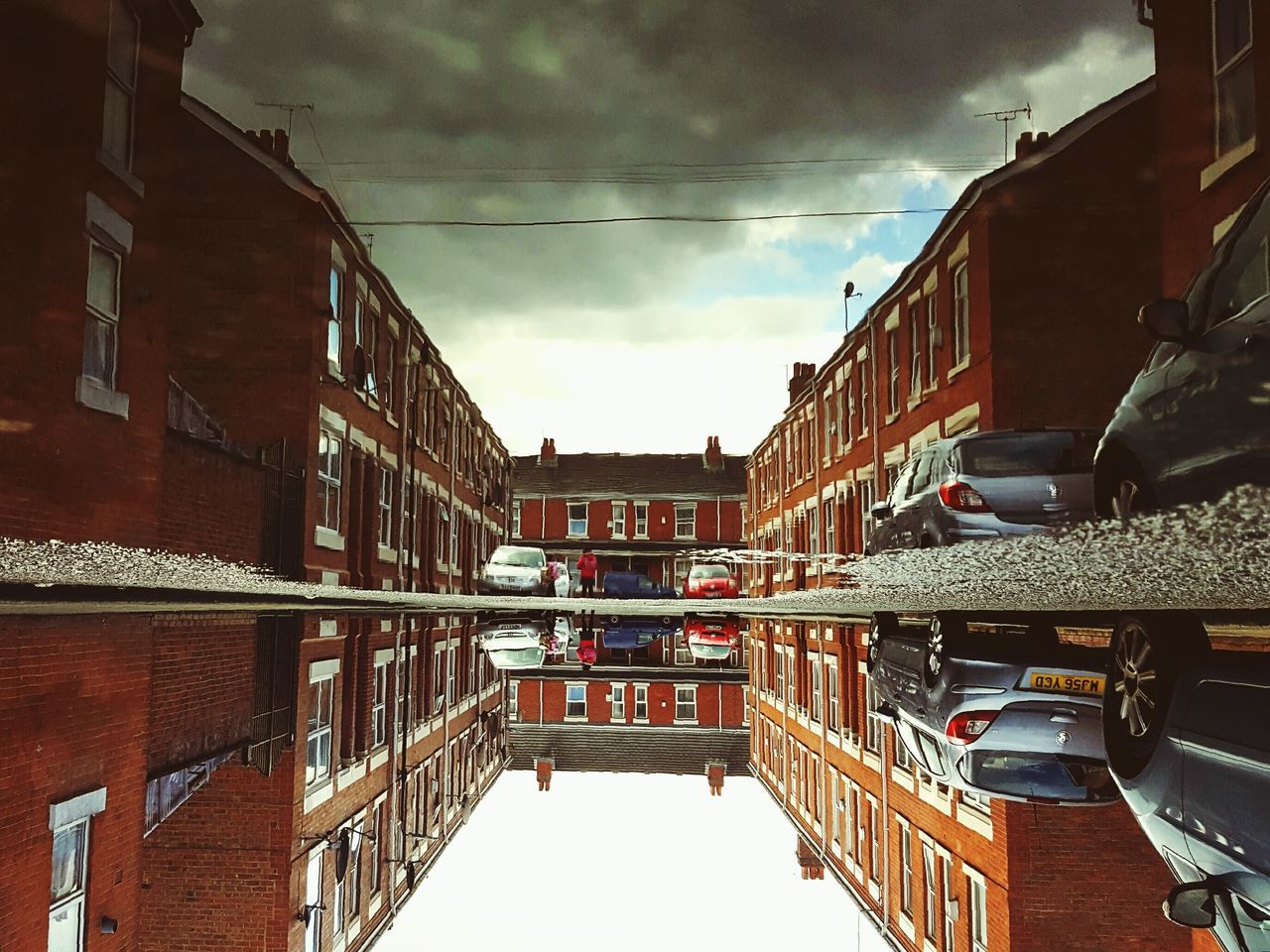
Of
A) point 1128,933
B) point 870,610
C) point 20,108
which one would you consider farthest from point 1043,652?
A: point 20,108

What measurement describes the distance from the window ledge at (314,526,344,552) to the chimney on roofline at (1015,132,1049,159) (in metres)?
12.2

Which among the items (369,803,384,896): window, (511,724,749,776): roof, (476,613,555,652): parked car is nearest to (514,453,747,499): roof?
(511,724,749,776): roof

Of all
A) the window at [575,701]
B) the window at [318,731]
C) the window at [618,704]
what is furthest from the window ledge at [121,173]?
the window at [618,704]

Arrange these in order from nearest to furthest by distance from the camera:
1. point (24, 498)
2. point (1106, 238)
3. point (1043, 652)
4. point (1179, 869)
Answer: point (1179, 869) → point (1043, 652) → point (24, 498) → point (1106, 238)

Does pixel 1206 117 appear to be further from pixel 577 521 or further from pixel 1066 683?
pixel 577 521

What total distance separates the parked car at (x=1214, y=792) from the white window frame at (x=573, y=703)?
103ft

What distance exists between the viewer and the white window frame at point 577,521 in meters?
38.8

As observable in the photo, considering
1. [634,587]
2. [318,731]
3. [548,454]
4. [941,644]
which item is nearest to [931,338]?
[941,644]

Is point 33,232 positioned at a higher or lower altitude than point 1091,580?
higher

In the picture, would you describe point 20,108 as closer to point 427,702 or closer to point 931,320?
point 427,702

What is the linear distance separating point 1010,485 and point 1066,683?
3.02 metres

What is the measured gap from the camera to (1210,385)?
10.1 ft

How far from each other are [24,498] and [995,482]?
7878mm

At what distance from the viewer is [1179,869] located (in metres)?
2.51
